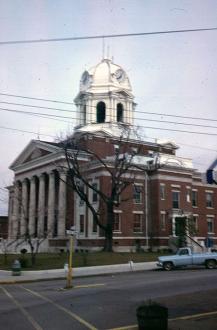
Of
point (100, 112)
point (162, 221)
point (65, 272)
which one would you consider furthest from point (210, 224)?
point (65, 272)

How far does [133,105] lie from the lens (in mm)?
78562

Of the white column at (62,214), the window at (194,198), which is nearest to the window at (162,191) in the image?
the window at (194,198)

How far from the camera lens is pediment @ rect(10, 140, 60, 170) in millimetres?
69650

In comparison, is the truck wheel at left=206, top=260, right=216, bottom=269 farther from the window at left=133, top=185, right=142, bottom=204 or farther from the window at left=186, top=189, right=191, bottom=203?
the window at left=186, top=189, right=191, bottom=203

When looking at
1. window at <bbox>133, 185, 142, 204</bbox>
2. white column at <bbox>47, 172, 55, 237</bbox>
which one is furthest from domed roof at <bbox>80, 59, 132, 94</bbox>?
window at <bbox>133, 185, 142, 204</bbox>

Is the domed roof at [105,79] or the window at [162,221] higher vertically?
the domed roof at [105,79]

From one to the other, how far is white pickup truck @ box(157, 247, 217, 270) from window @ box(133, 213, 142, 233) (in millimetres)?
24332

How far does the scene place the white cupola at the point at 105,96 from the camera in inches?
2958

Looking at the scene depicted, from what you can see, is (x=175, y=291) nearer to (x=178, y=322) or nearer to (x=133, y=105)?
(x=178, y=322)

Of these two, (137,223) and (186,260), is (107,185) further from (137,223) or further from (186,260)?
(186,260)

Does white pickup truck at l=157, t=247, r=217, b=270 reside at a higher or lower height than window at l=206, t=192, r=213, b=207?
lower

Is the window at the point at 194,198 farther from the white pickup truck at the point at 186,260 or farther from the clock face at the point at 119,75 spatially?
the white pickup truck at the point at 186,260

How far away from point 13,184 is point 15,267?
5078 centimetres

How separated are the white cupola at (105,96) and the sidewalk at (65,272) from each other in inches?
1479
